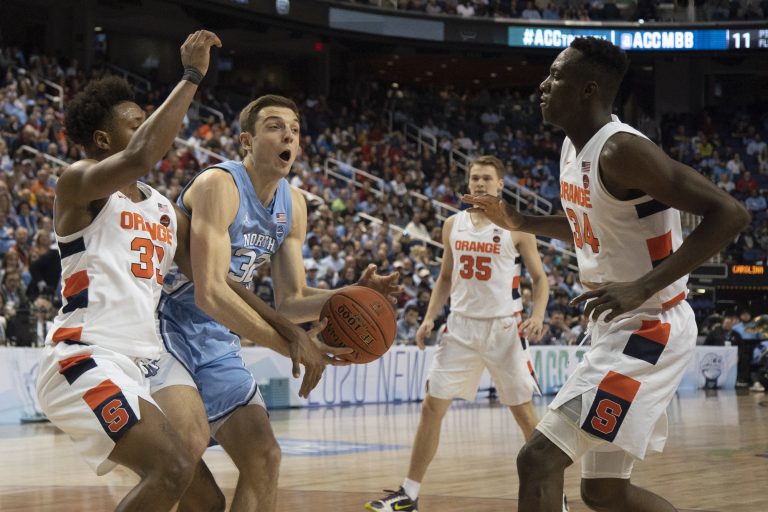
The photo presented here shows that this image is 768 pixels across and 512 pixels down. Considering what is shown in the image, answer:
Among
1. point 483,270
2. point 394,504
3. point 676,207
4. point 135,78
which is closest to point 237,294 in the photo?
point 676,207

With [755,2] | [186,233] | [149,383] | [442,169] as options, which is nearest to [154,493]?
[149,383]

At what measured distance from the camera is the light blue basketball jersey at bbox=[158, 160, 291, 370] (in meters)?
4.37

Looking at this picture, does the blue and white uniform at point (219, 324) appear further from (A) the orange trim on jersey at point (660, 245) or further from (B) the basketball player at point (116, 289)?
(A) the orange trim on jersey at point (660, 245)

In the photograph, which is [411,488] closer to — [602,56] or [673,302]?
[673,302]

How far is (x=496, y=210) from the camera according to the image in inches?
180

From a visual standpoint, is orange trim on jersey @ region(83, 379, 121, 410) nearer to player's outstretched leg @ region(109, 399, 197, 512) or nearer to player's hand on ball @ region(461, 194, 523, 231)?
player's outstretched leg @ region(109, 399, 197, 512)

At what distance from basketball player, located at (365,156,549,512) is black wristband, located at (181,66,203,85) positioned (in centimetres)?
319

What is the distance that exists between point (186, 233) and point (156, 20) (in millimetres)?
21763

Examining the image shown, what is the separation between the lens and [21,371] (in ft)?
35.9

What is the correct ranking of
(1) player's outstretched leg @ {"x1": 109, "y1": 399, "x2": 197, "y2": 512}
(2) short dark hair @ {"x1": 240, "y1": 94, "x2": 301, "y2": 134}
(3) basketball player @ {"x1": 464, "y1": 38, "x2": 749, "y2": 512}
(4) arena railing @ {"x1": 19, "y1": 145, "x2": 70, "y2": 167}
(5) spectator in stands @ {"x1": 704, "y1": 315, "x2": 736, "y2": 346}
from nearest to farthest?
(1) player's outstretched leg @ {"x1": 109, "y1": 399, "x2": 197, "y2": 512} < (3) basketball player @ {"x1": 464, "y1": 38, "x2": 749, "y2": 512} < (2) short dark hair @ {"x1": 240, "y1": 94, "x2": 301, "y2": 134} < (4) arena railing @ {"x1": 19, "y1": 145, "x2": 70, "y2": 167} < (5) spectator in stands @ {"x1": 704, "y1": 315, "x2": 736, "y2": 346}

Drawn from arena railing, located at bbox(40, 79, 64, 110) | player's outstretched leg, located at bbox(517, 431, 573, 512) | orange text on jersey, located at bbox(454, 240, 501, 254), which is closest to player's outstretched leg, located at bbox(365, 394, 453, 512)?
orange text on jersey, located at bbox(454, 240, 501, 254)

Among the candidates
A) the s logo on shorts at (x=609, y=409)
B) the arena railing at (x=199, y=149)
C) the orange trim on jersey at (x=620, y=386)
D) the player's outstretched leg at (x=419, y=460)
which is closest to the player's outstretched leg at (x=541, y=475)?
the s logo on shorts at (x=609, y=409)

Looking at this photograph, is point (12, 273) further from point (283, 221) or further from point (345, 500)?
point (283, 221)

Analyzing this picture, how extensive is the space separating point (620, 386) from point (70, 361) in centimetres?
184
